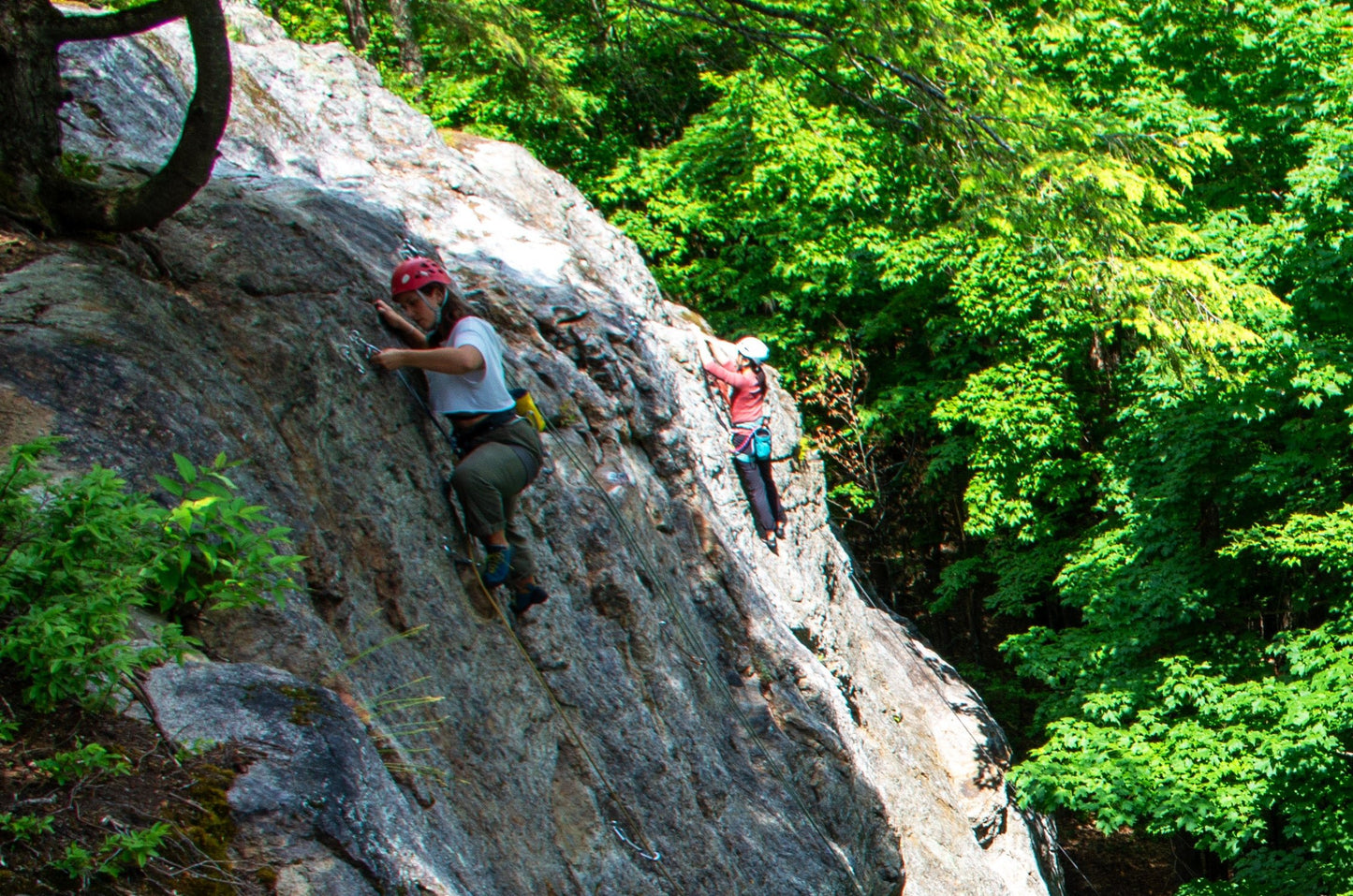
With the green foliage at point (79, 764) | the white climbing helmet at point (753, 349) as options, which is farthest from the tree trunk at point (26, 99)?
the white climbing helmet at point (753, 349)

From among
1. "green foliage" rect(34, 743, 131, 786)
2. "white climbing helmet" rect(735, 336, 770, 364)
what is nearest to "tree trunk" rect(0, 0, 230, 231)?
"green foliage" rect(34, 743, 131, 786)

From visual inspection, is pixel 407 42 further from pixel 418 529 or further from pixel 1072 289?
pixel 418 529

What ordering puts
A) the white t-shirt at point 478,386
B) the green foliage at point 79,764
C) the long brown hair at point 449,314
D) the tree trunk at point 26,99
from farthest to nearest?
1. the long brown hair at point 449,314
2. the white t-shirt at point 478,386
3. the tree trunk at point 26,99
4. the green foliage at point 79,764

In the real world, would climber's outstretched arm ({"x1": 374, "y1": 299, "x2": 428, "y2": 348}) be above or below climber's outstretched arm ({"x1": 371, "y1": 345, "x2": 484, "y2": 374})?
below

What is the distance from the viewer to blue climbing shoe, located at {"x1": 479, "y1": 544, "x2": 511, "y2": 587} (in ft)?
15.8

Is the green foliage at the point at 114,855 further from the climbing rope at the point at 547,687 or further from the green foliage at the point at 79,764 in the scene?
the climbing rope at the point at 547,687

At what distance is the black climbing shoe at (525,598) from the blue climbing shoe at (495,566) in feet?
0.49

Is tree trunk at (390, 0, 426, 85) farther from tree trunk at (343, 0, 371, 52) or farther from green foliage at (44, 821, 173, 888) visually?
green foliage at (44, 821, 173, 888)

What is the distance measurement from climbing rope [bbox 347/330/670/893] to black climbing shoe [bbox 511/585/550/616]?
65 mm

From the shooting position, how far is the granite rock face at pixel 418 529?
3395mm

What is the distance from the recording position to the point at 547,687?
504cm

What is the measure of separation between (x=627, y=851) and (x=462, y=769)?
1122 millimetres

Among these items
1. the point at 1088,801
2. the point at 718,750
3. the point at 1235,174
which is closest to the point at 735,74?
the point at 1235,174

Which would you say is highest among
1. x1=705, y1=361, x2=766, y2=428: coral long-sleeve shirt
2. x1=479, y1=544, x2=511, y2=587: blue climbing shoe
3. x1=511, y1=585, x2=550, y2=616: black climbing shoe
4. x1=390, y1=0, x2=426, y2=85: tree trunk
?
x1=479, y1=544, x2=511, y2=587: blue climbing shoe
